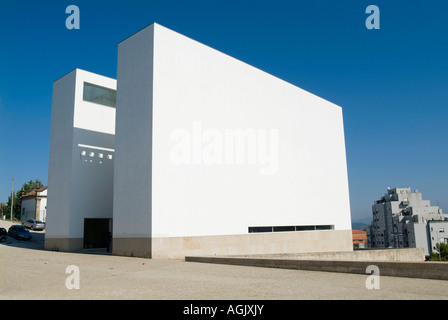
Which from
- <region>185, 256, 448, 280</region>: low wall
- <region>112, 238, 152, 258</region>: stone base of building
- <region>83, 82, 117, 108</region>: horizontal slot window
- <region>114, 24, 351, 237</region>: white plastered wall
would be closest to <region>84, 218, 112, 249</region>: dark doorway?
<region>112, 238, 152, 258</region>: stone base of building

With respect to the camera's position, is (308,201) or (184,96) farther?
(308,201)

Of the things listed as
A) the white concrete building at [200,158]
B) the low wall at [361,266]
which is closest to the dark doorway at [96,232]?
the white concrete building at [200,158]

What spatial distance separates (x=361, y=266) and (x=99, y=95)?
20771 millimetres

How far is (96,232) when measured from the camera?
79.6 feet

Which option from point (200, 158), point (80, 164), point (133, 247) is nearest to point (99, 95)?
point (80, 164)

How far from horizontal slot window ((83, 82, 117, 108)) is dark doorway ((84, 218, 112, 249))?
7873 millimetres

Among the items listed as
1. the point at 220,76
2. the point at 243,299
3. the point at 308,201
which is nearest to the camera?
the point at 243,299

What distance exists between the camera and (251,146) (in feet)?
74.8

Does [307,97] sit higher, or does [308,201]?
[307,97]

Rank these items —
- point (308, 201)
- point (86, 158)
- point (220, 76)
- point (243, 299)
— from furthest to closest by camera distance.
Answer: point (308, 201) → point (86, 158) → point (220, 76) → point (243, 299)

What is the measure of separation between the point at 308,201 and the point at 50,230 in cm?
1754

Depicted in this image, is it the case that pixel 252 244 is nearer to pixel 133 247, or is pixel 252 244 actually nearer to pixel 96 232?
pixel 133 247
